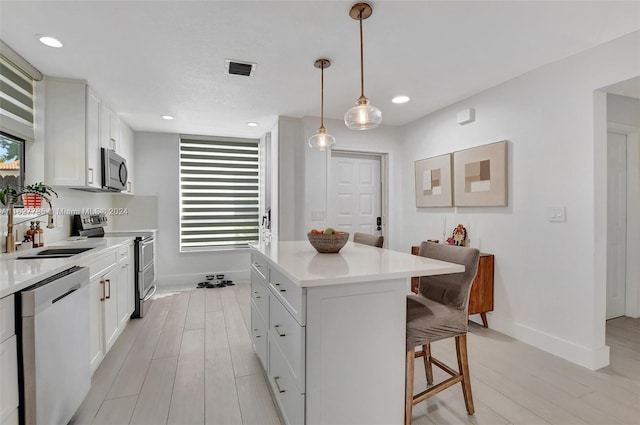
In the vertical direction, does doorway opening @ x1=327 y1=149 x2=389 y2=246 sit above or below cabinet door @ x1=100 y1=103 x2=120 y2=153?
below

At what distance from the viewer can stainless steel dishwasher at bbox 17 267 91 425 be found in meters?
1.40

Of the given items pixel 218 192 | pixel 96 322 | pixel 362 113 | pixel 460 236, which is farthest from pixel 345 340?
pixel 218 192

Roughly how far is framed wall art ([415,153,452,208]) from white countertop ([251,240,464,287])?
1.98 m

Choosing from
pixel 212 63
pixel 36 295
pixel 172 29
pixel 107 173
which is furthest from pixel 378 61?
pixel 107 173

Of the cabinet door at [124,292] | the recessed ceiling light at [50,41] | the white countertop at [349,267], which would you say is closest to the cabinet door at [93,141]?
the recessed ceiling light at [50,41]

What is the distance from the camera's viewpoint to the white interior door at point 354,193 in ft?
14.6

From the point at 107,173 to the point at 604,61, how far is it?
4487 millimetres

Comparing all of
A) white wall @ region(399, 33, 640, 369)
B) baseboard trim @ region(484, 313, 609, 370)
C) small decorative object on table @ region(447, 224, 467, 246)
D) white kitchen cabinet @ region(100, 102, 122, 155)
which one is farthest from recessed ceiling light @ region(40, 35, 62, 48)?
baseboard trim @ region(484, 313, 609, 370)

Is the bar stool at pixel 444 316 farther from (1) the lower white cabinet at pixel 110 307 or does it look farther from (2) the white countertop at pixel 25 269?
(1) the lower white cabinet at pixel 110 307

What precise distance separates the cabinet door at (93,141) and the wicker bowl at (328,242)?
→ 7.70 ft

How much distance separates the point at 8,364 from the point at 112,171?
257cm

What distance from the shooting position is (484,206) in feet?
10.8

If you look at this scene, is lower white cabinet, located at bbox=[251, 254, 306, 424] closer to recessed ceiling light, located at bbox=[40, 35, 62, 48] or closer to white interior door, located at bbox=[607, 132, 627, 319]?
recessed ceiling light, located at bbox=[40, 35, 62, 48]

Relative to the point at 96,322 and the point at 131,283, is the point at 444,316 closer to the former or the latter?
the point at 96,322
